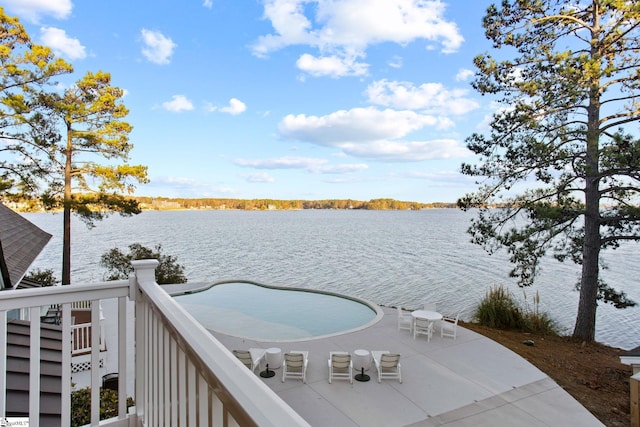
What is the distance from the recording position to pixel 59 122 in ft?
57.1

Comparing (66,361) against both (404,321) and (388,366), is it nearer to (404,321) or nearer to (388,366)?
(388,366)

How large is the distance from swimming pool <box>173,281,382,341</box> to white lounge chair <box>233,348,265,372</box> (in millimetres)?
2397

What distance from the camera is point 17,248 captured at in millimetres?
8500

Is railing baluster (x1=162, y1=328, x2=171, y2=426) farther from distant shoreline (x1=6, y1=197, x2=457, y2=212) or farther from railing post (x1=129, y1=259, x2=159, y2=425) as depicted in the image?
distant shoreline (x1=6, y1=197, x2=457, y2=212)

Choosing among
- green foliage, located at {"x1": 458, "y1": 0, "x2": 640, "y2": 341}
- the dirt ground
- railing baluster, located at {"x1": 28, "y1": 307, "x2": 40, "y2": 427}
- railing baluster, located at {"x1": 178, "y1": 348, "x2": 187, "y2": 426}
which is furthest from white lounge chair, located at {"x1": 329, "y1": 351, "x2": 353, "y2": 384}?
green foliage, located at {"x1": 458, "y1": 0, "x2": 640, "y2": 341}

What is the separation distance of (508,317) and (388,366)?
7.45 m

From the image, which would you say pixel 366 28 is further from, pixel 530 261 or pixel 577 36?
pixel 530 261

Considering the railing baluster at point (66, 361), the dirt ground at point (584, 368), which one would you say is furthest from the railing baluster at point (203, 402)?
the dirt ground at point (584, 368)

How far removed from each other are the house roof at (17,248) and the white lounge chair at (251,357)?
161 inches

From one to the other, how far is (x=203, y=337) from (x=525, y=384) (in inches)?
324

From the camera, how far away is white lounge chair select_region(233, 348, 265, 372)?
734cm

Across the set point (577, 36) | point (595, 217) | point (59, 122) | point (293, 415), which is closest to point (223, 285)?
point (59, 122)

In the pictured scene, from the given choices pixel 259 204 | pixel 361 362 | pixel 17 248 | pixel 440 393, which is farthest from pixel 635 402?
pixel 259 204

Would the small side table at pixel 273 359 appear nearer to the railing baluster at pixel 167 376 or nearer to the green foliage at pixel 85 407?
the green foliage at pixel 85 407
